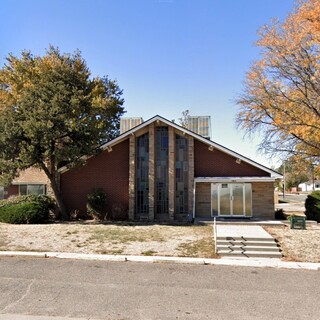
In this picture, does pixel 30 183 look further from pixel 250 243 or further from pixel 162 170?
pixel 250 243

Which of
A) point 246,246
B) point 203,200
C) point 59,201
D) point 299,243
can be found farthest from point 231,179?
point 59,201

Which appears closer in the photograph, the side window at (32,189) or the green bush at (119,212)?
the green bush at (119,212)

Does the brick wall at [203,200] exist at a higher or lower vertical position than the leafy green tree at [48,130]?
lower

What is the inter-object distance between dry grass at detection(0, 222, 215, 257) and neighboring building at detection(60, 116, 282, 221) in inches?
164

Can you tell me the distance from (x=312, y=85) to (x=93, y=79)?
2097 cm

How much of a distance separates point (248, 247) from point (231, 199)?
9125 millimetres

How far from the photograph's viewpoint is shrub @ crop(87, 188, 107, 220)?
20031 mm

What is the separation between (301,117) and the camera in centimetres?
2033

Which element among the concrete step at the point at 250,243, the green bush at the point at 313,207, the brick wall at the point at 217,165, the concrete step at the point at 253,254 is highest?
the brick wall at the point at 217,165

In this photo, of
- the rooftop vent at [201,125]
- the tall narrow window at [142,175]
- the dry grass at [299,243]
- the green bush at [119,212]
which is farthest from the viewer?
the rooftop vent at [201,125]

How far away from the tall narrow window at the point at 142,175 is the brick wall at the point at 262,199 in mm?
7145

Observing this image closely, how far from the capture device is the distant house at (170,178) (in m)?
20.2

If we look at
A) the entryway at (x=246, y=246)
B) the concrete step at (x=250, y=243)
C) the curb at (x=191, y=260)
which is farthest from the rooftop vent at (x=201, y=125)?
the curb at (x=191, y=260)

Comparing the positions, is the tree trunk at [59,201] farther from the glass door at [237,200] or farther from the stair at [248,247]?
the stair at [248,247]
